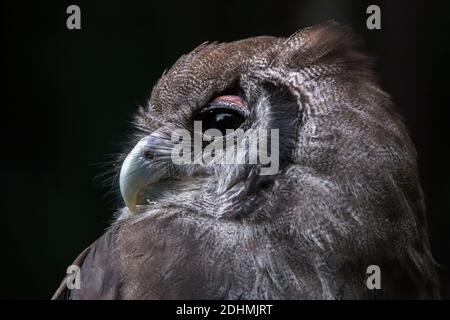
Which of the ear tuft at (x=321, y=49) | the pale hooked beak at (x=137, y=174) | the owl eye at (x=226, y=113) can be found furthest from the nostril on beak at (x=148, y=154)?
the ear tuft at (x=321, y=49)

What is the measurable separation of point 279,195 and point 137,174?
59 centimetres

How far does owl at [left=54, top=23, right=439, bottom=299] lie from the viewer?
7.69 feet

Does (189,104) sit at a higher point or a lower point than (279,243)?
higher

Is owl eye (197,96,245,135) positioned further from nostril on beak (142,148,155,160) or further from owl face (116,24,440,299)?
nostril on beak (142,148,155,160)

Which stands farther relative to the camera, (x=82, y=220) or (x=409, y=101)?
(x=82, y=220)

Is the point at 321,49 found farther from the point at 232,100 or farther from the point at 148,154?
the point at 148,154

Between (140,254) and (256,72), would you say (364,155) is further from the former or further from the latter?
(140,254)

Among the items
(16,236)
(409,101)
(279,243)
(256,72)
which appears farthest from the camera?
(16,236)

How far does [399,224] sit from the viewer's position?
242cm

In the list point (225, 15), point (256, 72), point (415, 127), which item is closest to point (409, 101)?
point (415, 127)

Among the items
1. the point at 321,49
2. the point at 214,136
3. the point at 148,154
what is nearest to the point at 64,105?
the point at 148,154

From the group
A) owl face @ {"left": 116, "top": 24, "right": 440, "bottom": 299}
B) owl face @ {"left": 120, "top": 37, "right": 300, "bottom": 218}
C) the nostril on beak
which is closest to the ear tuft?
owl face @ {"left": 116, "top": 24, "right": 440, "bottom": 299}

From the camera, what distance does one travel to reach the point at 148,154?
108 inches
